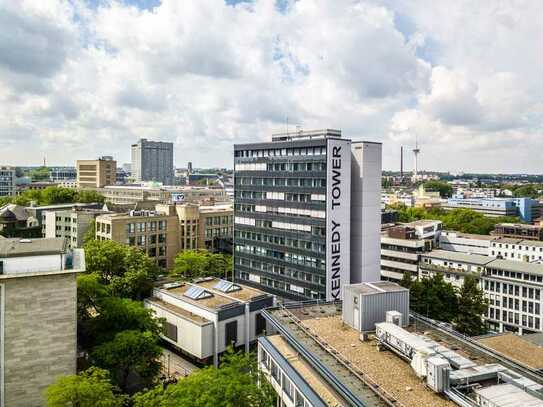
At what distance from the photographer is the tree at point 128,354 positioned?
42250 millimetres

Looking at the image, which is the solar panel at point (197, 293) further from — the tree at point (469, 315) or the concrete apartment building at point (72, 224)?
the concrete apartment building at point (72, 224)

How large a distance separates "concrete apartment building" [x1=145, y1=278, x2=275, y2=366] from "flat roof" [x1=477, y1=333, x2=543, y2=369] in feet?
83.7

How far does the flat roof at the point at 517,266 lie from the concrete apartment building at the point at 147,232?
214 feet

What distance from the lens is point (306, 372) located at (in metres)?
31.1

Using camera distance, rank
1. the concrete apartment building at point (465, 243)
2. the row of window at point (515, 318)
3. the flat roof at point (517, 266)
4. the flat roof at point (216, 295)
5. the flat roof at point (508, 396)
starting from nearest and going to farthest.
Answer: the flat roof at point (508, 396)
the flat roof at point (216, 295)
the row of window at point (515, 318)
the flat roof at point (517, 266)
the concrete apartment building at point (465, 243)

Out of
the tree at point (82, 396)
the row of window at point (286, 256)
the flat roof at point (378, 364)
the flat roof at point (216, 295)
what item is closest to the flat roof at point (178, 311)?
the flat roof at point (216, 295)

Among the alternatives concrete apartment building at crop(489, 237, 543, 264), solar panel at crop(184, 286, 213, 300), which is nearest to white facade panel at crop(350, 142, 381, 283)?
solar panel at crop(184, 286, 213, 300)

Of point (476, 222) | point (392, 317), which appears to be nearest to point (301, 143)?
point (392, 317)

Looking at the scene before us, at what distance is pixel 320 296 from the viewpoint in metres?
69.9

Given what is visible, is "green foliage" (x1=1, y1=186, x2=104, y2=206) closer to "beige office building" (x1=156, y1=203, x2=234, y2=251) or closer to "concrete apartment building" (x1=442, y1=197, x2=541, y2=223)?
"beige office building" (x1=156, y1=203, x2=234, y2=251)

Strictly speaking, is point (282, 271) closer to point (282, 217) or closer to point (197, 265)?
point (282, 217)

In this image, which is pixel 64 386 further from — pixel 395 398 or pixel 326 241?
pixel 326 241

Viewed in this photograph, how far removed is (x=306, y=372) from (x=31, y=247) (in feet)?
93.6

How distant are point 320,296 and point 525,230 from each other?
82296 mm
